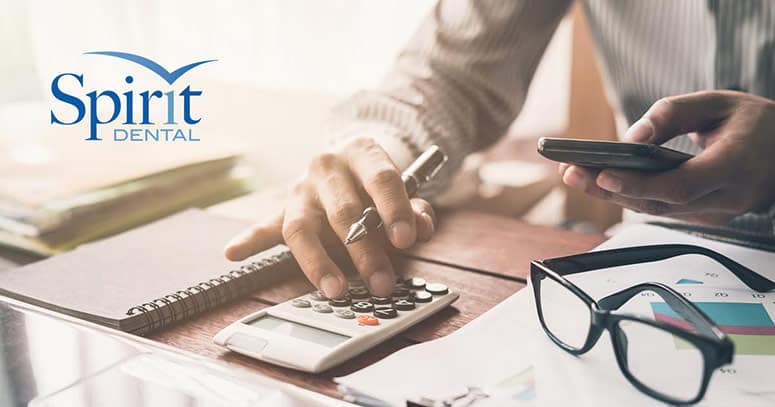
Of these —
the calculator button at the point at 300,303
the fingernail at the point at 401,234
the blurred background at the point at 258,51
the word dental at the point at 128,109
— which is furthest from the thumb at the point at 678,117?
the blurred background at the point at 258,51

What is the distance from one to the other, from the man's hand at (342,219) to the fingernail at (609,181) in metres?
0.15

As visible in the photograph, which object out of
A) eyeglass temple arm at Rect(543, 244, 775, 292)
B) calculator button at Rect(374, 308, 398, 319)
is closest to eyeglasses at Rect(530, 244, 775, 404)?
eyeglass temple arm at Rect(543, 244, 775, 292)

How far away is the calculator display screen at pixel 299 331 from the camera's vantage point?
0.55m

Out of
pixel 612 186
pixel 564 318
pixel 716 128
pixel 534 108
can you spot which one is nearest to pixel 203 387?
pixel 564 318

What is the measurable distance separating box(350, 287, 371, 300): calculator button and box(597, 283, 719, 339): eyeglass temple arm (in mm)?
172

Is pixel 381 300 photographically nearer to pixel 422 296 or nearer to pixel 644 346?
pixel 422 296

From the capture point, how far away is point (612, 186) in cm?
66

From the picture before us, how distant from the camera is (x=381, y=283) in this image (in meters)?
0.63

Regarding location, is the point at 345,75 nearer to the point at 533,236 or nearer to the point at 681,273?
the point at 533,236

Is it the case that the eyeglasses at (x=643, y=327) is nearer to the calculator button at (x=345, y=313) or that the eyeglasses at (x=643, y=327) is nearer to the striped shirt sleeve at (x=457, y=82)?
the calculator button at (x=345, y=313)

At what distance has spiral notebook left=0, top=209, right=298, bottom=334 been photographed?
615 millimetres

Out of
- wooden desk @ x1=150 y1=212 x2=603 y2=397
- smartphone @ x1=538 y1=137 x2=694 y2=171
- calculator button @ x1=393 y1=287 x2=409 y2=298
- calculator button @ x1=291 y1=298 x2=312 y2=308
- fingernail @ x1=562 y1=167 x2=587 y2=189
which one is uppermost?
smartphone @ x1=538 y1=137 x2=694 y2=171

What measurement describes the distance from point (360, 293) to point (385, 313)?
0.04 metres

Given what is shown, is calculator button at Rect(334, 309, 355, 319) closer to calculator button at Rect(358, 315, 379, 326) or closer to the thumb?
calculator button at Rect(358, 315, 379, 326)
